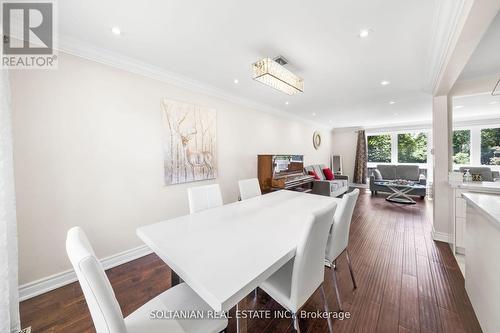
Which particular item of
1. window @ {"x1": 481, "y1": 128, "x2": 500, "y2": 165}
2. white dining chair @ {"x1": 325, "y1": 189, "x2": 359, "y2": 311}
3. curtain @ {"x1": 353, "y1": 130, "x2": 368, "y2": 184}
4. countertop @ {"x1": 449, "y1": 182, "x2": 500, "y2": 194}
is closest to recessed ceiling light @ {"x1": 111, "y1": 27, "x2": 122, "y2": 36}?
white dining chair @ {"x1": 325, "y1": 189, "x2": 359, "y2": 311}

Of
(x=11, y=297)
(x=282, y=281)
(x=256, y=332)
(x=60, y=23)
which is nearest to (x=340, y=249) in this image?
(x=282, y=281)

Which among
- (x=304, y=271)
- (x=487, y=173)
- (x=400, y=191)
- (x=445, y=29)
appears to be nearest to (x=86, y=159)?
(x=304, y=271)

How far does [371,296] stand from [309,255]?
3.74ft

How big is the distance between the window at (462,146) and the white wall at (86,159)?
788 centimetres

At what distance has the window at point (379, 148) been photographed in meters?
6.96

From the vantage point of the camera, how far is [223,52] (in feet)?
6.86

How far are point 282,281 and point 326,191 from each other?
4.09 m

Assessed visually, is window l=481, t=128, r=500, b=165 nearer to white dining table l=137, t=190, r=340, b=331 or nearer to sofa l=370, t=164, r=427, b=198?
sofa l=370, t=164, r=427, b=198

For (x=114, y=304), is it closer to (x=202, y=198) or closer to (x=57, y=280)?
(x=202, y=198)

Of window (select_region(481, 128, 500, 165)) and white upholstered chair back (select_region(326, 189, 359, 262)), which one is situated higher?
window (select_region(481, 128, 500, 165))

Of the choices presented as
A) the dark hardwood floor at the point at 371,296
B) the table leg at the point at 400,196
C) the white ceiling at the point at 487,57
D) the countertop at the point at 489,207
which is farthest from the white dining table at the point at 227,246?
the table leg at the point at 400,196

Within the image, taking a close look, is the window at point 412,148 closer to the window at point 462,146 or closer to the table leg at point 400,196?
the window at point 462,146

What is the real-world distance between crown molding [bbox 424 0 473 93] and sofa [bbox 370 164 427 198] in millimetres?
4329

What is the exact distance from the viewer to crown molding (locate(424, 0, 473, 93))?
135cm
